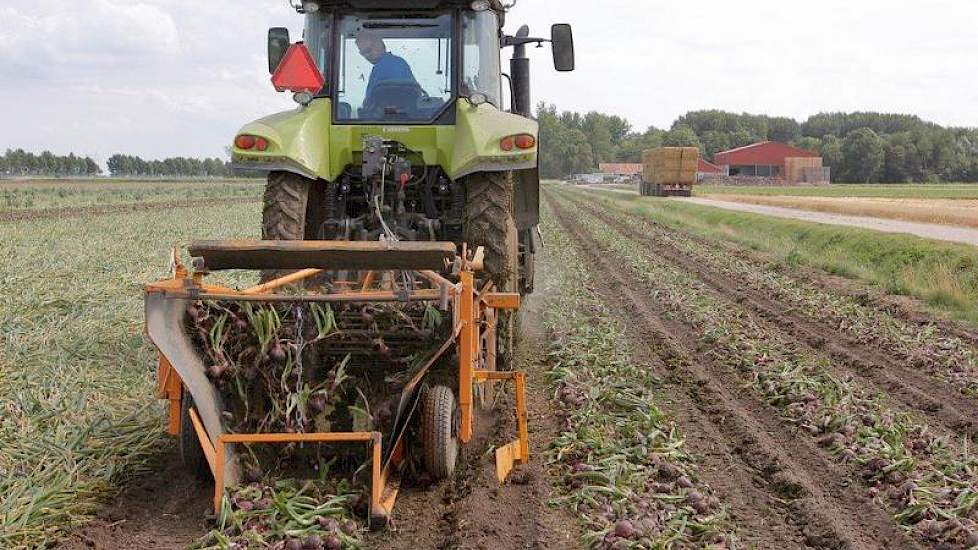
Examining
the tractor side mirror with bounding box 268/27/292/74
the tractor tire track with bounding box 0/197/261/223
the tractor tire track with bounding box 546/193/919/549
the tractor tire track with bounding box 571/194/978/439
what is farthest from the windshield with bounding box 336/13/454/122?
the tractor tire track with bounding box 0/197/261/223

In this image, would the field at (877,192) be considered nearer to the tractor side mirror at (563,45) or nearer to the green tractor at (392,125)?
the tractor side mirror at (563,45)

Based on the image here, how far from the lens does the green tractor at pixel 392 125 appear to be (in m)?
6.27

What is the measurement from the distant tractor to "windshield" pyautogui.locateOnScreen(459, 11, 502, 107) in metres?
40.9

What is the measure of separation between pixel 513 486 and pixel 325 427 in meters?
1.03

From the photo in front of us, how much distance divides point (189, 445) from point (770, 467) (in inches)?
125

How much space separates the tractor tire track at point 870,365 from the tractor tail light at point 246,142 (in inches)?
195

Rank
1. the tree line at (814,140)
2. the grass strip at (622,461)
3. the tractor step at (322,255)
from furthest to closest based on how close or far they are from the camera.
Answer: the tree line at (814,140) < the tractor step at (322,255) < the grass strip at (622,461)

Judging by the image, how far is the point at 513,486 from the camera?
4.85 m

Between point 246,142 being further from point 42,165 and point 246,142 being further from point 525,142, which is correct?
point 42,165

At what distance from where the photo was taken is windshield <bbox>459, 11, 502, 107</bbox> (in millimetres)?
6805

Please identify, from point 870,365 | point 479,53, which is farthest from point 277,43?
point 870,365

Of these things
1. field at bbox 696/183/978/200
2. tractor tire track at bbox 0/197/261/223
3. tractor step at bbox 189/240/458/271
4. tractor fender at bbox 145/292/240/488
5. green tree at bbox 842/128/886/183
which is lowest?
tractor fender at bbox 145/292/240/488

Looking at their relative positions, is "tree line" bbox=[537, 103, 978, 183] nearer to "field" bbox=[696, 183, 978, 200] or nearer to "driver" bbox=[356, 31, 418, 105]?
"field" bbox=[696, 183, 978, 200]

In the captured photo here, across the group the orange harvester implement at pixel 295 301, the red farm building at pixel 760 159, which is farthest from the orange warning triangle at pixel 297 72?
the red farm building at pixel 760 159
